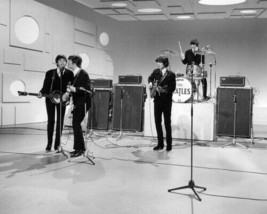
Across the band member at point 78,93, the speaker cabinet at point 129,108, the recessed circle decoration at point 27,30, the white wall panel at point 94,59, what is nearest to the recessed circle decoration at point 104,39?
the white wall panel at point 94,59

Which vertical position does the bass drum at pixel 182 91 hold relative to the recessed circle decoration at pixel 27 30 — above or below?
below

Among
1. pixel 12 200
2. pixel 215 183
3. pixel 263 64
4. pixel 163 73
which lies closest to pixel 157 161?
pixel 215 183

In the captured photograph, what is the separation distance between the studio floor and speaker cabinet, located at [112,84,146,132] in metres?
1.10

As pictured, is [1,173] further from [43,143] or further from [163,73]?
[163,73]

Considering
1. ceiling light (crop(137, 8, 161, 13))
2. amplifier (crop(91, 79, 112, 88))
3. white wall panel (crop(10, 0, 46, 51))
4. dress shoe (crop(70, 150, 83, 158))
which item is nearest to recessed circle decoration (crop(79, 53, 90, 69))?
white wall panel (crop(10, 0, 46, 51))

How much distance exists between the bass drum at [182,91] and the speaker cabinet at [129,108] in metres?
0.74

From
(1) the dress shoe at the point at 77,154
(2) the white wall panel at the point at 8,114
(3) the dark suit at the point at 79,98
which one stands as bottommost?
(1) the dress shoe at the point at 77,154

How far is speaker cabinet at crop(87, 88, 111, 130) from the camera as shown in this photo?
774 cm

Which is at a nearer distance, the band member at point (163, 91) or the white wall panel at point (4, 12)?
the band member at point (163, 91)

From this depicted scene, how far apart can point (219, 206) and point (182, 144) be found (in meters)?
3.65

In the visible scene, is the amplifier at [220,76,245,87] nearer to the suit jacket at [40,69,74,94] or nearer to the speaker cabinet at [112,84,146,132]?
the speaker cabinet at [112,84,146,132]

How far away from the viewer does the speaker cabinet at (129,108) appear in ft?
24.3

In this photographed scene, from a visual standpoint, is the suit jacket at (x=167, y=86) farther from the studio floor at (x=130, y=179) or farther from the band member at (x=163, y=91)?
the studio floor at (x=130, y=179)

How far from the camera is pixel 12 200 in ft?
10.1
